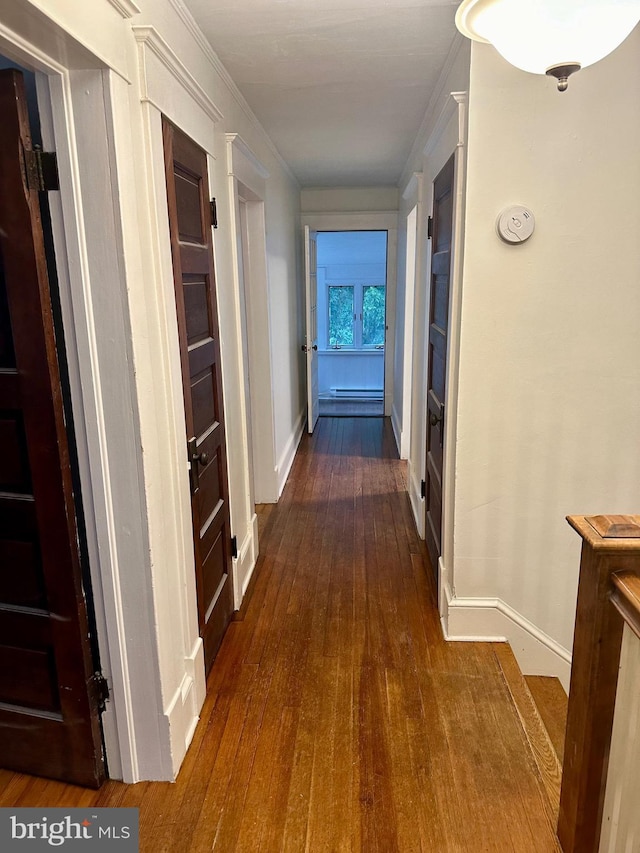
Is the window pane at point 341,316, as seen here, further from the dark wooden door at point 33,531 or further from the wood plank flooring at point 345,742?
the dark wooden door at point 33,531

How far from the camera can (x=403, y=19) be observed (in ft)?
6.43

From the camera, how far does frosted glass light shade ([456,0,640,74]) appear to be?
1209 millimetres

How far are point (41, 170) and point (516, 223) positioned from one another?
5.23 feet

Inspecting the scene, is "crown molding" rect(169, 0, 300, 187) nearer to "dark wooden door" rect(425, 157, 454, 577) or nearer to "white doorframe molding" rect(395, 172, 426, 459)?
"dark wooden door" rect(425, 157, 454, 577)

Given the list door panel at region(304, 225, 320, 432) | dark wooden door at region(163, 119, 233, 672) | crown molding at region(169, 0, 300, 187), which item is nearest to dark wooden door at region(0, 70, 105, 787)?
dark wooden door at region(163, 119, 233, 672)

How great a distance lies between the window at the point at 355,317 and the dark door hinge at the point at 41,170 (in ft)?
22.4

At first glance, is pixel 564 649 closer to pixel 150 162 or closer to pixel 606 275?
pixel 606 275

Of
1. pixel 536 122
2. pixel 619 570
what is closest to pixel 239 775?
pixel 619 570

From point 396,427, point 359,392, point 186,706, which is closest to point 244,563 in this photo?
point 186,706

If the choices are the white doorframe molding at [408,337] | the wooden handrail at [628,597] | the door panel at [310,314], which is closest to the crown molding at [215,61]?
the white doorframe molding at [408,337]

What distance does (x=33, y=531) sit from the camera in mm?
1612

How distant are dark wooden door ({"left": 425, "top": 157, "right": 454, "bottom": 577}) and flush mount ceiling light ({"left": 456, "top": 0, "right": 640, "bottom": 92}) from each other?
1.02 metres

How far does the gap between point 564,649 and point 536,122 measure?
84.0 inches

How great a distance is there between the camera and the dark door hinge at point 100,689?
1725 millimetres
